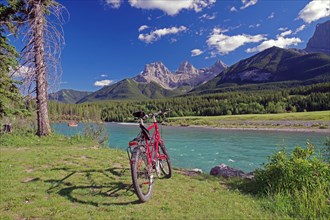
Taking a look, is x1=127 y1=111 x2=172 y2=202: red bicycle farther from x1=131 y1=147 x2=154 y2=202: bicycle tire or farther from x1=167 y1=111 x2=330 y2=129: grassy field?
x1=167 y1=111 x2=330 y2=129: grassy field

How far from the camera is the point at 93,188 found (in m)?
6.35

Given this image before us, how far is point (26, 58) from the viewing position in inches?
556

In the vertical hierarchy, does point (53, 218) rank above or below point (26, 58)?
below

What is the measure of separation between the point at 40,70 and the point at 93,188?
11.1 metres

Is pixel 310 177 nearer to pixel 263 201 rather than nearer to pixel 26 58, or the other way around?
pixel 263 201

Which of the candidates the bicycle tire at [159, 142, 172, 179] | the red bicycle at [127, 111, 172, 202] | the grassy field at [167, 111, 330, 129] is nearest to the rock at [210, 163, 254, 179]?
the bicycle tire at [159, 142, 172, 179]

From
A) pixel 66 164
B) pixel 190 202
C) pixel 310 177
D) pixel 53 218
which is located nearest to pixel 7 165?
pixel 66 164

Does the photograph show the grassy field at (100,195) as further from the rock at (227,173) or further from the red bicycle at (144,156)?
the rock at (227,173)

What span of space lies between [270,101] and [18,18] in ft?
408

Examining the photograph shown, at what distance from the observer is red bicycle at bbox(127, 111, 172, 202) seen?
5.35m

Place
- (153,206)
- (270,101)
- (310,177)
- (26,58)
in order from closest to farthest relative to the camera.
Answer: (153,206)
(310,177)
(26,58)
(270,101)

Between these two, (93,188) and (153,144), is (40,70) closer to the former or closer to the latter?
(93,188)

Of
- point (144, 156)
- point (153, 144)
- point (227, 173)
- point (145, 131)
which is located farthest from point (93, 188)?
point (227, 173)

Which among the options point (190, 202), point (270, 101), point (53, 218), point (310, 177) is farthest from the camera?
point (270, 101)
